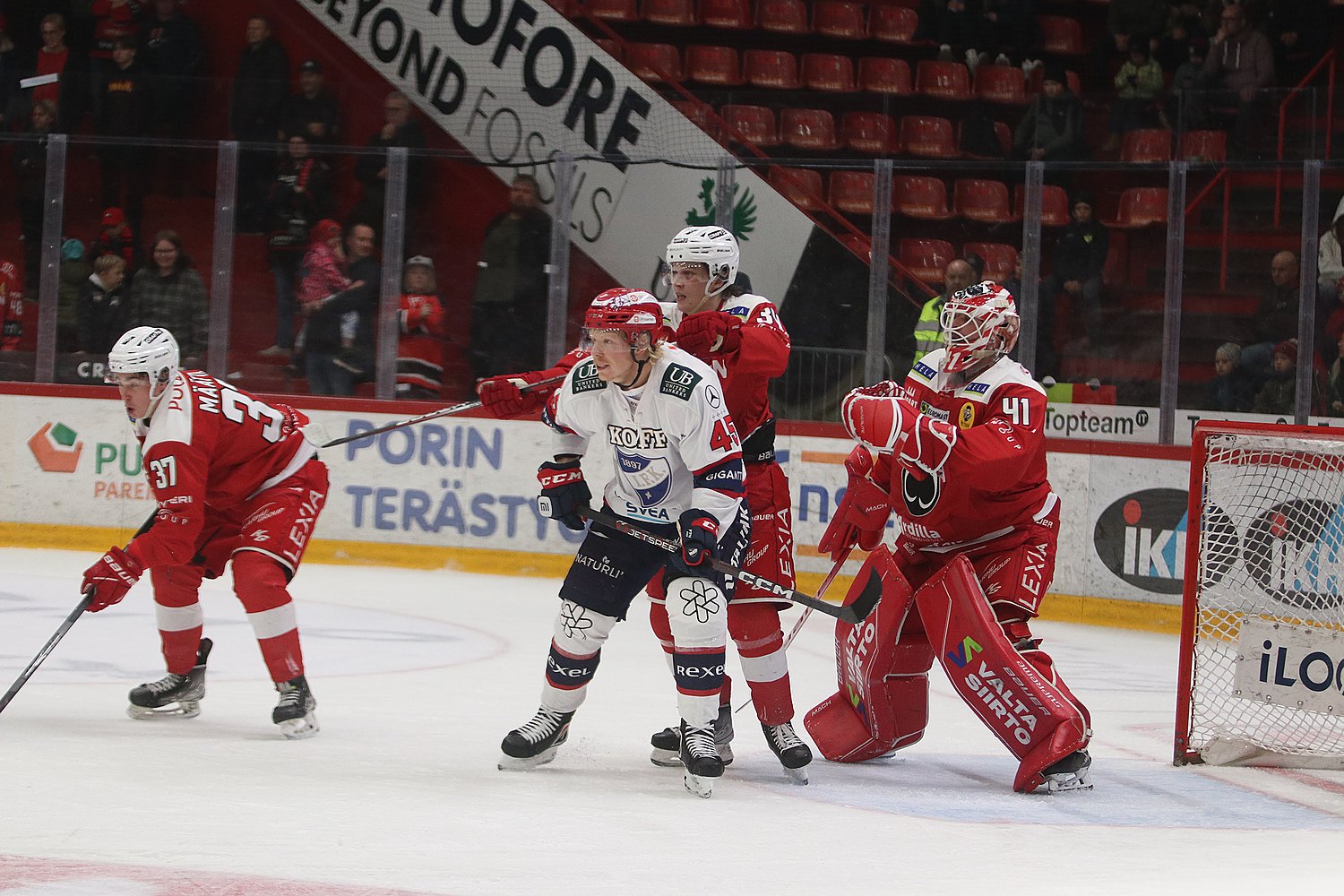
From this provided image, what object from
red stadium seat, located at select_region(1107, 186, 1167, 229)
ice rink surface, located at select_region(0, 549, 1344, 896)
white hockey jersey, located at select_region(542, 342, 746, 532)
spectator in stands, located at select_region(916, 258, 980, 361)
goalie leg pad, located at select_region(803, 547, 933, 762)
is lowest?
ice rink surface, located at select_region(0, 549, 1344, 896)

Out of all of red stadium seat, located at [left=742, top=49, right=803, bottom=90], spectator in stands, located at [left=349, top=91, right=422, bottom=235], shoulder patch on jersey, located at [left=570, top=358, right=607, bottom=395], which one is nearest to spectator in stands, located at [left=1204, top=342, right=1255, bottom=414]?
spectator in stands, located at [left=349, top=91, right=422, bottom=235]

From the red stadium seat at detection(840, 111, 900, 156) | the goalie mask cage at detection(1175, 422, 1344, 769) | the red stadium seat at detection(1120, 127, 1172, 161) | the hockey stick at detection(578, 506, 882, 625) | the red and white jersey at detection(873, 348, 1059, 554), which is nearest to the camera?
the hockey stick at detection(578, 506, 882, 625)

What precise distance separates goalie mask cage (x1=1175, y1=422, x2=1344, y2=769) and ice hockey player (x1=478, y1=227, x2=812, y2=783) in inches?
48.8

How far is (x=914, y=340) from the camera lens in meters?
7.98

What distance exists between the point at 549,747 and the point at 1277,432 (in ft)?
7.52

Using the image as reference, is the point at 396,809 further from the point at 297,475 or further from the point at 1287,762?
the point at 1287,762

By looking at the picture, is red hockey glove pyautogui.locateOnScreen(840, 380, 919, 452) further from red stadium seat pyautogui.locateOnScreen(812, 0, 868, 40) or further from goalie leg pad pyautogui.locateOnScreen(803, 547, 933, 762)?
red stadium seat pyautogui.locateOnScreen(812, 0, 868, 40)

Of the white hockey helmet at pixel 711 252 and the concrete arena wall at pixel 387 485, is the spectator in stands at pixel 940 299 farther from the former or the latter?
the white hockey helmet at pixel 711 252

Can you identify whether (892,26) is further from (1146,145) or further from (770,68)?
(1146,145)

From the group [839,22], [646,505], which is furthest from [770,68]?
[646,505]

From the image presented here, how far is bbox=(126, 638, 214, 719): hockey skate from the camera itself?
4.75 metres

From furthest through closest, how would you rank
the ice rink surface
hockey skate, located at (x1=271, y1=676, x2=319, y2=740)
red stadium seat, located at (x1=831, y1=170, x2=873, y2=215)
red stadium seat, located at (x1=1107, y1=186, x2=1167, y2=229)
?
red stadium seat, located at (x1=831, y1=170, x2=873, y2=215) < red stadium seat, located at (x1=1107, y1=186, x2=1167, y2=229) < hockey skate, located at (x1=271, y1=676, x2=319, y2=740) < the ice rink surface

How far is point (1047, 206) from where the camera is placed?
795cm

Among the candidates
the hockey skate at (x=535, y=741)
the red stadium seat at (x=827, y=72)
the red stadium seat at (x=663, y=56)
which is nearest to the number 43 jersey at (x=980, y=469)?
the hockey skate at (x=535, y=741)
